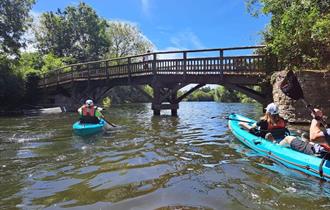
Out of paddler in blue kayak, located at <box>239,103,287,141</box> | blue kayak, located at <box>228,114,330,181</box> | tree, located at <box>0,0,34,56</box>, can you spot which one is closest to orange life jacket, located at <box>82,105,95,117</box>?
blue kayak, located at <box>228,114,330,181</box>

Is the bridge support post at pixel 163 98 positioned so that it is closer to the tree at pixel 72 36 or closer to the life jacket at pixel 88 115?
the life jacket at pixel 88 115

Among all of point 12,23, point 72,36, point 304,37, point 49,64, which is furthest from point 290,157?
point 72,36

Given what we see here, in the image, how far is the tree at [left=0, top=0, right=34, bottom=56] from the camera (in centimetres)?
2916

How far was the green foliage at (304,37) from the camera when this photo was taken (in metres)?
12.0

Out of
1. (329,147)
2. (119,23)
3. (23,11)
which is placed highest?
(119,23)

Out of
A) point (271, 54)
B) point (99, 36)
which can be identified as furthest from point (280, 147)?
point (99, 36)

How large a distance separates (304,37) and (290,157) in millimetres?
7204

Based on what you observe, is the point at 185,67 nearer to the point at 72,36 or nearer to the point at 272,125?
the point at 272,125

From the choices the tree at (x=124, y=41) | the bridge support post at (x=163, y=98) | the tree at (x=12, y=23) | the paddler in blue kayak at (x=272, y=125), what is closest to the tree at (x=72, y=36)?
the tree at (x=124, y=41)

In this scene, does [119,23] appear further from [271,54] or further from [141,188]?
[141,188]

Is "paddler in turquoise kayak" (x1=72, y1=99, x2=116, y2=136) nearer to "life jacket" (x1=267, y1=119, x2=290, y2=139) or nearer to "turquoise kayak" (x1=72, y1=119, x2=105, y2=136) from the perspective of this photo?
"turquoise kayak" (x1=72, y1=119, x2=105, y2=136)

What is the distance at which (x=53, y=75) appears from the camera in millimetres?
30484

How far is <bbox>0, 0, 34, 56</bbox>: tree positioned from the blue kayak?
2609 centimetres

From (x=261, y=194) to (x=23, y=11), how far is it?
29.8 m
